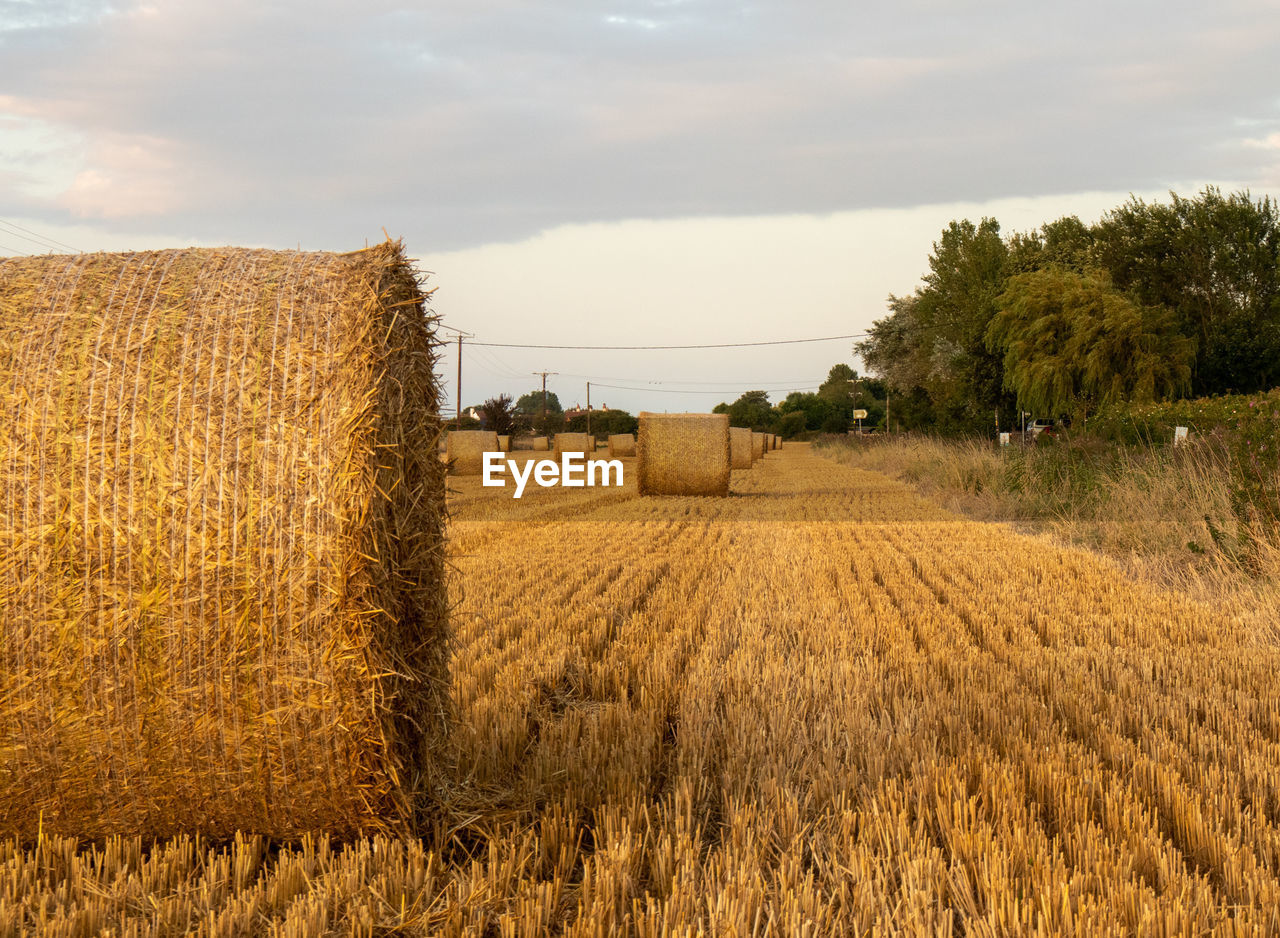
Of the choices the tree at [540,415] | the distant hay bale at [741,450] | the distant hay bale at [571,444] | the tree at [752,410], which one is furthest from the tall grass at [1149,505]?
the tree at [752,410]

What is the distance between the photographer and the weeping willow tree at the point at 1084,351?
2834cm

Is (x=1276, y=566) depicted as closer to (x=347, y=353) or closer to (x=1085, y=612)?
(x=1085, y=612)

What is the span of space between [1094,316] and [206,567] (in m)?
30.1

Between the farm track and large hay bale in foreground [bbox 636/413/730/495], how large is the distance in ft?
38.4

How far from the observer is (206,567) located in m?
3.22

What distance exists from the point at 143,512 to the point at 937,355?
4312cm

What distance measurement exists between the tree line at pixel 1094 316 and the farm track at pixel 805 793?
23.6m

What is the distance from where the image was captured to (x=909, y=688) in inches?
207

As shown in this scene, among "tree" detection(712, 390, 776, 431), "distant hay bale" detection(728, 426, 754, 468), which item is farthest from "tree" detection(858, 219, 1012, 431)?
"tree" detection(712, 390, 776, 431)

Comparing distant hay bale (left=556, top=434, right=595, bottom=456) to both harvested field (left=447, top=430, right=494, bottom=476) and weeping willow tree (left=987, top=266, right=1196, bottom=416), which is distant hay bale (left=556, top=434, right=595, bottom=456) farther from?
weeping willow tree (left=987, top=266, right=1196, bottom=416)

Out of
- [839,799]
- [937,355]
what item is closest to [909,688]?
[839,799]

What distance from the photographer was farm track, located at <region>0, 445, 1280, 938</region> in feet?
9.44

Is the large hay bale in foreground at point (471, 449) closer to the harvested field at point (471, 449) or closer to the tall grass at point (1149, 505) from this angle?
the harvested field at point (471, 449)

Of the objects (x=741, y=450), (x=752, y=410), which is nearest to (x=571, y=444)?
(x=741, y=450)
